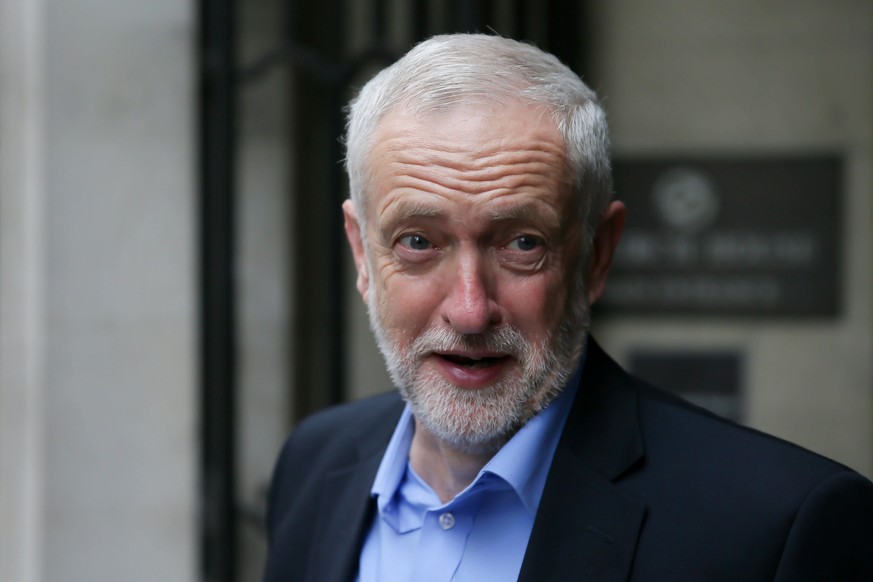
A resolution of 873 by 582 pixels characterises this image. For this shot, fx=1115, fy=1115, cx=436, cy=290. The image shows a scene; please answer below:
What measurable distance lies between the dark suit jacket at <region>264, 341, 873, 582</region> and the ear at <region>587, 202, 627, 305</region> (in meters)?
0.12

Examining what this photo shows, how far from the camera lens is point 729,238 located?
454cm

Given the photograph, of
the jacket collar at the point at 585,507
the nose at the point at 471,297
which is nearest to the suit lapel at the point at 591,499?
the jacket collar at the point at 585,507

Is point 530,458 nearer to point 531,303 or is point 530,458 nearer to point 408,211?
point 531,303

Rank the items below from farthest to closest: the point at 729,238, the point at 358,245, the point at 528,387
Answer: the point at 729,238, the point at 358,245, the point at 528,387

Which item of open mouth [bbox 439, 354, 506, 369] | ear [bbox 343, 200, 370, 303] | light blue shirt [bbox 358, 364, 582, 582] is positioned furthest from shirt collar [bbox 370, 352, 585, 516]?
ear [bbox 343, 200, 370, 303]

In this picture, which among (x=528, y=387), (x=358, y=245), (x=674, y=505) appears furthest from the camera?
(x=358, y=245)

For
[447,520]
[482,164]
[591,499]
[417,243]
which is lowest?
[447,520]

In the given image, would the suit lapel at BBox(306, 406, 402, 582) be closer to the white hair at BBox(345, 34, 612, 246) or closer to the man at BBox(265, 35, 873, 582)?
the man at BBox(265, 35, 873, 582)

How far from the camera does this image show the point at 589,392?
208 cm

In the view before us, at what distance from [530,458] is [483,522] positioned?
0.15 metres

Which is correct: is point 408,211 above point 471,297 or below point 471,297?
above

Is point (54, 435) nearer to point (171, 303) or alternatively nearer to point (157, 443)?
point (157, 443)

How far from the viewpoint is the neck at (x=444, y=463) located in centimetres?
208

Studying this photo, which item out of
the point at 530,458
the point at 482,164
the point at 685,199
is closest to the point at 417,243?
the point at 482,164
